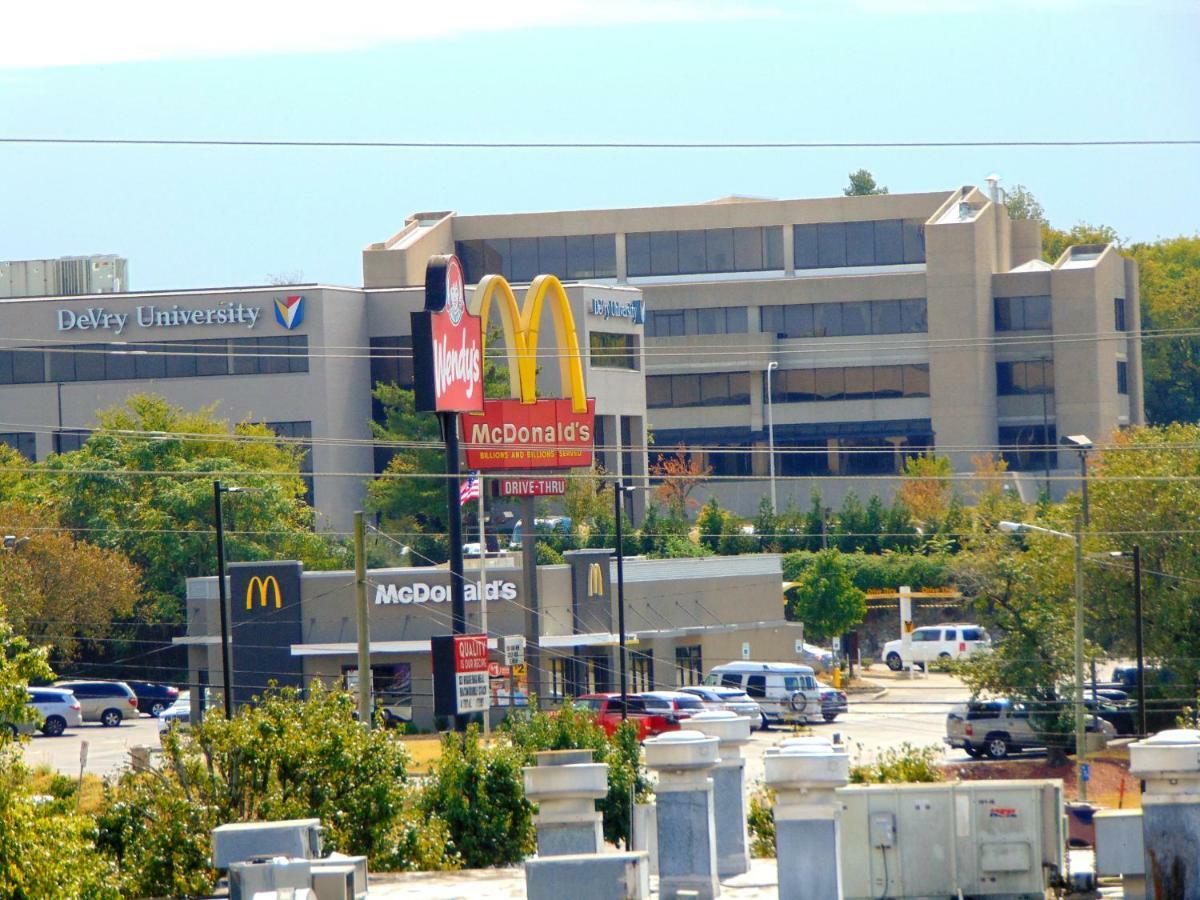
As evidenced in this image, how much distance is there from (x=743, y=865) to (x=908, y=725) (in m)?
37.7

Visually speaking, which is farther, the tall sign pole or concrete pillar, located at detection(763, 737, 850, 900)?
the tall sign pole

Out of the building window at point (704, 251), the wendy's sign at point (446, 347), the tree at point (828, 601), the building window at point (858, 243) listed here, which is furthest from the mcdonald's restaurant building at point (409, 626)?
the building window at point (858, 243)

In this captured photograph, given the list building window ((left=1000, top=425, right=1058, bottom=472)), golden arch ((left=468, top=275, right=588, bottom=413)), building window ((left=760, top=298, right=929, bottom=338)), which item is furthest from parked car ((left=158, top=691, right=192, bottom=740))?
building window ((left=1000, top=425, right=1058, bottom=472))

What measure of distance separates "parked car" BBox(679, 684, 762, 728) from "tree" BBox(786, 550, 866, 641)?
40.7 feet

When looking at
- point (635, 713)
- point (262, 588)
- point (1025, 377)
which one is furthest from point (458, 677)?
point (1025, 377)

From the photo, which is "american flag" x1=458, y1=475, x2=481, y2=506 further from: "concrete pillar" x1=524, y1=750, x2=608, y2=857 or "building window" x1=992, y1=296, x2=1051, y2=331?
"building window" x1=992, y1=296, x2=1051, y2=331

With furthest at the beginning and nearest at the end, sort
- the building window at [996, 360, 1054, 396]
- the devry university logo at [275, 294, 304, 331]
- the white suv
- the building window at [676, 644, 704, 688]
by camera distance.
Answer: the building window at [996, 360, 1054, 396], the devry university logo at [275, 294, 304, 331], the white suv, the building window at [676, 644, 704, 688]

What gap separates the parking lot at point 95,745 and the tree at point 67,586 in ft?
14.5

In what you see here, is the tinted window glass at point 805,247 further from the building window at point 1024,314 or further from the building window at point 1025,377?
the building window at point 1025,377

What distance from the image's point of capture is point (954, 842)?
661 inches

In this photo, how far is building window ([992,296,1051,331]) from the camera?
101 m

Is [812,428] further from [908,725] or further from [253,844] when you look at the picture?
[253,844]

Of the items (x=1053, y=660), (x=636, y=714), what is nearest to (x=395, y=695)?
(x=636, y=714)

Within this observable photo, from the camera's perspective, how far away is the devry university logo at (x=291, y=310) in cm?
8756
